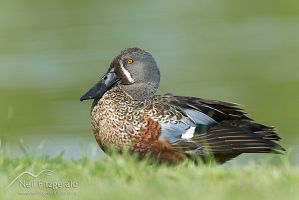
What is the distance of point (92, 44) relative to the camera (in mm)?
20875

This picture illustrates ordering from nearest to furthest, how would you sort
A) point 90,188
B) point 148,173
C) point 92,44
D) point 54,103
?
point 90,188 < point 148,173 < point 54,103 < point 92,44

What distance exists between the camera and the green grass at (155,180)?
4.57 m

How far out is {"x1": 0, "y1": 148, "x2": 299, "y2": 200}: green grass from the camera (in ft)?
15.0

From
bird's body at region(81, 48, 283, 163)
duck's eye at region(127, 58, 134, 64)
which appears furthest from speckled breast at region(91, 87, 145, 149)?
duck's eye at region(127, 58, 134, 64)

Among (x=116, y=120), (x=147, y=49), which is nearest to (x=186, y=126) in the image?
(x=116, y=120)

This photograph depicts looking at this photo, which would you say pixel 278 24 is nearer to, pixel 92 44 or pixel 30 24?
pixel 92 44

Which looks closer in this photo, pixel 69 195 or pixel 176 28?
pixel 69 195

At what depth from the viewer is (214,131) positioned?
24.4ft

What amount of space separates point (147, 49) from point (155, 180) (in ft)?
47.4

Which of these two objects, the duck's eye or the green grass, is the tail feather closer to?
the duck's eye

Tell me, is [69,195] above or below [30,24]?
above

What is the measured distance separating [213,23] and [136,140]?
15.9 meters

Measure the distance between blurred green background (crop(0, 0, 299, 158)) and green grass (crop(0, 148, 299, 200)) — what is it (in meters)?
6.09

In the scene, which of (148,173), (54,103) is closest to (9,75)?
(54,103)
